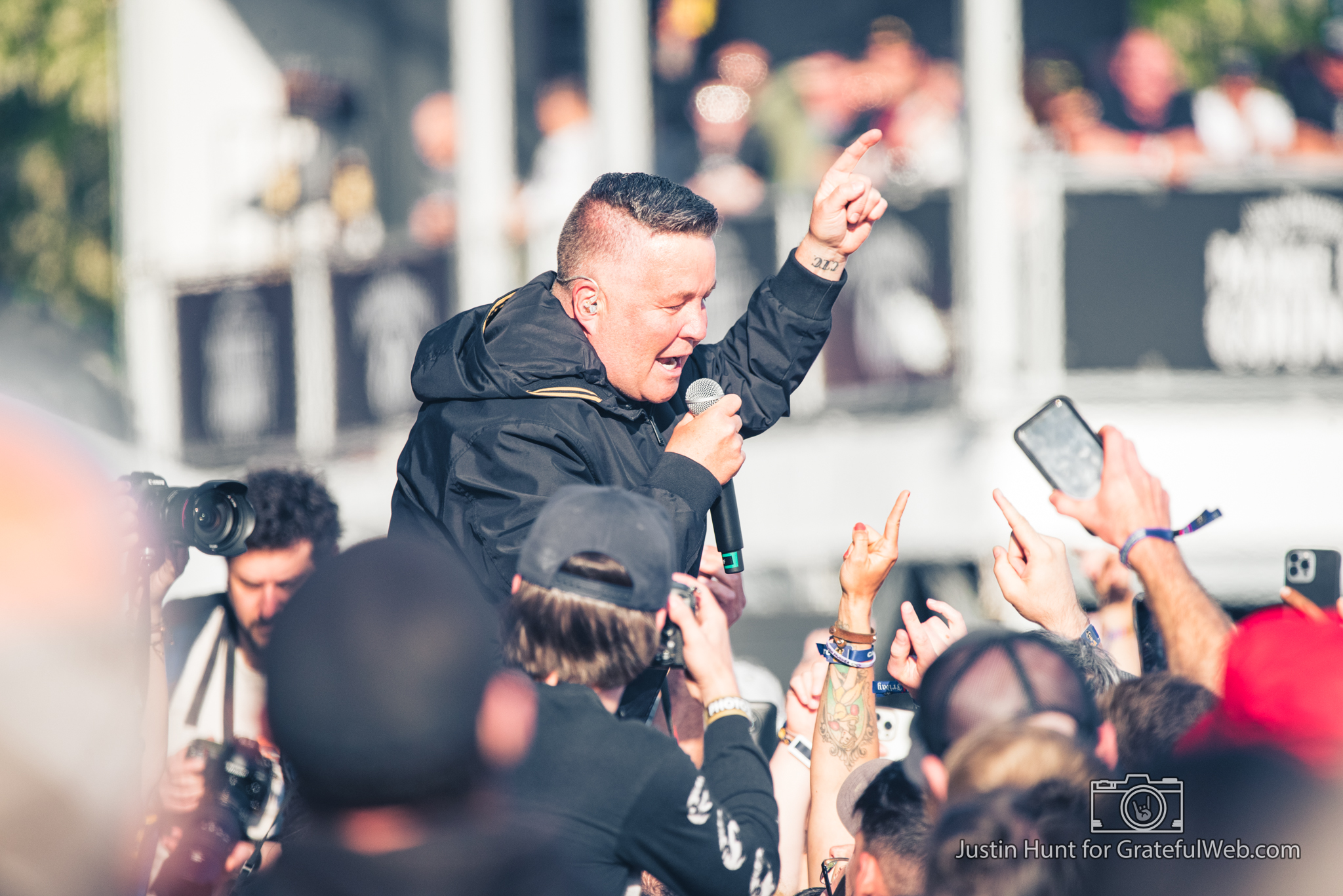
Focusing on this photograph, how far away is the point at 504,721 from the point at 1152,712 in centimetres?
129

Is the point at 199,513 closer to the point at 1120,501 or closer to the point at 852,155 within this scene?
the point at 852,155

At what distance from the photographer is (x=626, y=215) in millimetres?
3000

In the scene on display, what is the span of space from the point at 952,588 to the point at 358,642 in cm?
575

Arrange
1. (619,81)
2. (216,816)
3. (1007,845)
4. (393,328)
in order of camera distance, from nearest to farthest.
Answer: (1007,845) → (216,816) → (619,81) → (393,328)

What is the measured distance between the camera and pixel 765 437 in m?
7.12

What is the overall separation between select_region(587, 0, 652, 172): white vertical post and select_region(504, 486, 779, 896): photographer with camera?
528cm

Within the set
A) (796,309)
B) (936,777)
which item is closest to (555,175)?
(796,309)

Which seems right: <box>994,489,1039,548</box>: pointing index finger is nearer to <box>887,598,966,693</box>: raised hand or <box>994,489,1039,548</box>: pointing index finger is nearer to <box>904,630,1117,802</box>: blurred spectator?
<box>887,598,966,693</box>: raised hand

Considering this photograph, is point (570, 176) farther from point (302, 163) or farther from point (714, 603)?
point (714, 603)

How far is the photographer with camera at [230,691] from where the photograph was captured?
3.29m

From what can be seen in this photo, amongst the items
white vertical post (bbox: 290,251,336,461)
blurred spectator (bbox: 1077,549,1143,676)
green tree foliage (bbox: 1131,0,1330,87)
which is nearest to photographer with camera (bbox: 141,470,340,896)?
blurred spectator (bbox: 1077,549,1143,676)

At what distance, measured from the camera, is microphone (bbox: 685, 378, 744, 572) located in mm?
2873

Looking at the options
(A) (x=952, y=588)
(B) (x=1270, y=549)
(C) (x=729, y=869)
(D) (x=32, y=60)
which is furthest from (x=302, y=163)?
(C) (x=729, y=869)

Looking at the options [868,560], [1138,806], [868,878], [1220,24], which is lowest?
[868,878]
